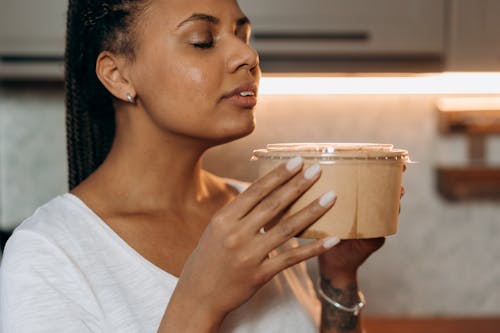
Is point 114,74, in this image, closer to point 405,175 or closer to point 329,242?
point 329,242

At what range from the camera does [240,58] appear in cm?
90

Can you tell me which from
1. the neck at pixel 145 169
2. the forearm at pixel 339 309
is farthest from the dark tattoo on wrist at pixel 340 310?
the neck at pixel 145 169

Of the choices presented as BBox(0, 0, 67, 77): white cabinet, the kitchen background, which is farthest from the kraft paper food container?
the kitchen background

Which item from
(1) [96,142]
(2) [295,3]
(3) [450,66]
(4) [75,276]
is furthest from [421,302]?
(4) [75,276]

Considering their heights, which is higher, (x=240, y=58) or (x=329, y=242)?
(x=240, y=58)

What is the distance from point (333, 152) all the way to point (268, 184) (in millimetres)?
84

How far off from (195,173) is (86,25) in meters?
0.32

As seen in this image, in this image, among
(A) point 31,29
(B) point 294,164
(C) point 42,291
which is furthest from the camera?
(A) point 31,29

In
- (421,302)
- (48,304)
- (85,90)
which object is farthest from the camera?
(421,302)

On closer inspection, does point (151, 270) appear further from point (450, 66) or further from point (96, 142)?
point (450, 66)

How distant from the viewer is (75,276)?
0.85 m

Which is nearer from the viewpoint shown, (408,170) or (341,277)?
(341,277)

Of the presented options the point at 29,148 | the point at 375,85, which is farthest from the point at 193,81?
the point at 29,148

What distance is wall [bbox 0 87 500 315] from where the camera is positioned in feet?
6.19
